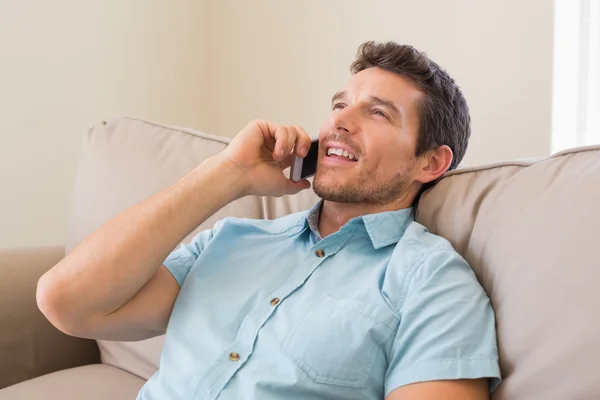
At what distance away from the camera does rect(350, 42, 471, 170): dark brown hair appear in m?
1.20

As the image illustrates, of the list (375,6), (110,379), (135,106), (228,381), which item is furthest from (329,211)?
(135,106)

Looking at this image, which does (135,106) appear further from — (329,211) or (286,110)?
(329,211)

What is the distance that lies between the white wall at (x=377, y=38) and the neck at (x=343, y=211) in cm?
51

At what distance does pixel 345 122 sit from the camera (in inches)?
46.2

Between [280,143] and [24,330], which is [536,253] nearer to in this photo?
[280,143]

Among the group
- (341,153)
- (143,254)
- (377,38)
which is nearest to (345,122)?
(341,153)

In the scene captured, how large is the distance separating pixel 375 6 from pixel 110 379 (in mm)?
1182

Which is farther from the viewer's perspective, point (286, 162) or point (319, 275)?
point (286, 162)

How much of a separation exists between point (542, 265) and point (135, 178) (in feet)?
3.05

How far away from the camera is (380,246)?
108 cm

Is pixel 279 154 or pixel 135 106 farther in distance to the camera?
pixel 135 106

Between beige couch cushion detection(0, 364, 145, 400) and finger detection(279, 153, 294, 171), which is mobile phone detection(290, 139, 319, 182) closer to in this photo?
finger detection(279, 153, 294, 171)

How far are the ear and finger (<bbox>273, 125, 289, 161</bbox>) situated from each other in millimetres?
250

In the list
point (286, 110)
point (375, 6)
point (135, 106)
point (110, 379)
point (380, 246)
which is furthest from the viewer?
point (135, 106)
